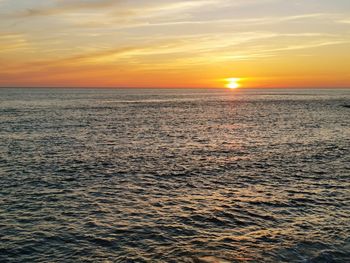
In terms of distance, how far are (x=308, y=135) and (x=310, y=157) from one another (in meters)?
19.2

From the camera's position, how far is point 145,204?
24.7 meters

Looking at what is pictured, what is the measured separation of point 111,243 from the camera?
18.7 m

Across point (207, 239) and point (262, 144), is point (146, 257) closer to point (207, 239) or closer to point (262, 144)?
point (207, 239)

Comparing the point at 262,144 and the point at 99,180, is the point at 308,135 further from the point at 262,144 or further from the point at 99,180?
the point at 99,180

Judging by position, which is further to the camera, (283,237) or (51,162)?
(51,162)

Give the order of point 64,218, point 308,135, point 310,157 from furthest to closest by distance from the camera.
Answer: point 308,135
point 310,157
point 64,218

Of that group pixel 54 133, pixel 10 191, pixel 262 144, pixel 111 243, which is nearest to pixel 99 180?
pixel 10 191

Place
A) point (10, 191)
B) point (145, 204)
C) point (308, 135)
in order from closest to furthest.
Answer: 1. point (145, 204)
2. point (10, 191)
3. point (308, 135)

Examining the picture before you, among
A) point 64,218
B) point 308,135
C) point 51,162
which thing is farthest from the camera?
point 308,135

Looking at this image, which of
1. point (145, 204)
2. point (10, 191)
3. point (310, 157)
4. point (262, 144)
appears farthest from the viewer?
point (262, 144)

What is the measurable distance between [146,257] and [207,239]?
3.58m

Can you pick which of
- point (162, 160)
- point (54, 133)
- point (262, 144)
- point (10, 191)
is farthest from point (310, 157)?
point (54, 133)

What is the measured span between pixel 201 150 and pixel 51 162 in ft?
58.0

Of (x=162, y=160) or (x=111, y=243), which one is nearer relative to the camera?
(x=111, y=243)
